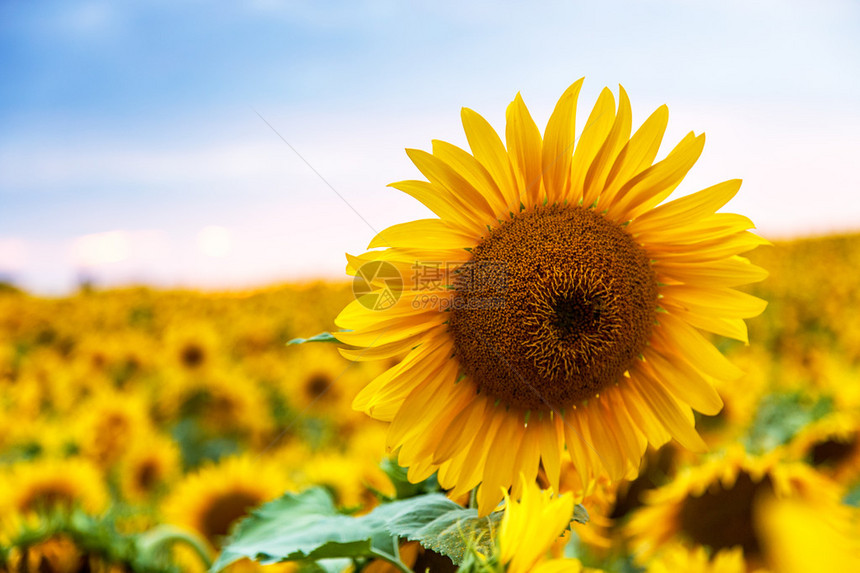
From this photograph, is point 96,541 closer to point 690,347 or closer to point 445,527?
point 445,527

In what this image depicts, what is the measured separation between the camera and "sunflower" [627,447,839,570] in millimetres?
1789

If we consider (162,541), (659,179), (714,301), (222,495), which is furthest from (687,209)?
(222,495)

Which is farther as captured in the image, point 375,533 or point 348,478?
point 348,478

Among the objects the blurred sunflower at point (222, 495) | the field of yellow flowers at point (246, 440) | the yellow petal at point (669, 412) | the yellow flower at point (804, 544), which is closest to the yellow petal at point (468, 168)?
the yellow petal at point (669, 412)

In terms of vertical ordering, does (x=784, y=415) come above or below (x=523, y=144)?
below

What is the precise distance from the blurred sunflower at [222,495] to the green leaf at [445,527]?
184cm

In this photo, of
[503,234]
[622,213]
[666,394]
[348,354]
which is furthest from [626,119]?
[348,354]

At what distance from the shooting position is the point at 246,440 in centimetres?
427

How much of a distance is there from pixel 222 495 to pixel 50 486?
75 centimetres

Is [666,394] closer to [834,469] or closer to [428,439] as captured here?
[428,439]

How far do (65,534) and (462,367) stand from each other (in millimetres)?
1246

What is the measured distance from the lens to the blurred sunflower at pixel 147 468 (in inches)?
142

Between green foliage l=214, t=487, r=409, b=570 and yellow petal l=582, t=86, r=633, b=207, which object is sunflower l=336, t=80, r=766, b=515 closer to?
yellow petal l=582, t=86, r=633, b=207

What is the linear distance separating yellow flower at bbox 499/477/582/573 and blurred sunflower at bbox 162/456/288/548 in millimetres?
2170
